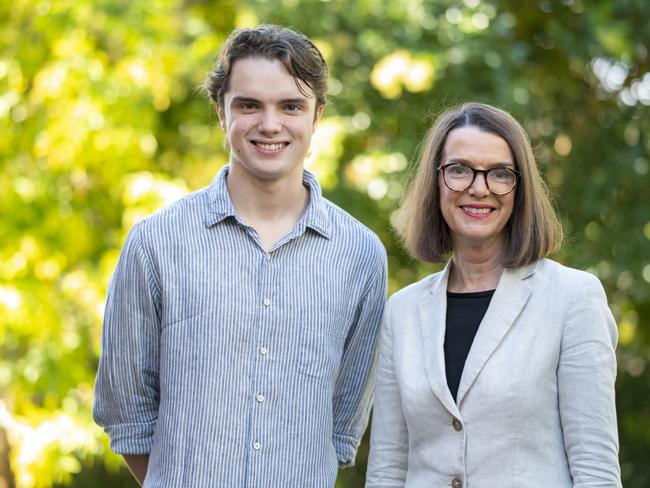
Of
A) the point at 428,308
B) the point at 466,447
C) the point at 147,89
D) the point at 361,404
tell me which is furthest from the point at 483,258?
the point at 147,89

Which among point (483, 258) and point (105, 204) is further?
point (105, 204)

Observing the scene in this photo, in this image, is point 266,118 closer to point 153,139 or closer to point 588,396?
point 588,396

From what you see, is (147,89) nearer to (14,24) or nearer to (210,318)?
(14,24)

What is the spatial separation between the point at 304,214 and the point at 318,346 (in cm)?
41

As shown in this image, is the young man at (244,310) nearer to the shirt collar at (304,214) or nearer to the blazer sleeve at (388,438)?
the shirt collar at (304,214)

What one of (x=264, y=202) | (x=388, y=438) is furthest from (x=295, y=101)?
(x=388, y=438)

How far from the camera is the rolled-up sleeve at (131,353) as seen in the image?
3.24m

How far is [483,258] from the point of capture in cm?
303

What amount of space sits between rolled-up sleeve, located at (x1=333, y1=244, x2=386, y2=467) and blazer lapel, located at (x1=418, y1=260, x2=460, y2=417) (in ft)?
1.17

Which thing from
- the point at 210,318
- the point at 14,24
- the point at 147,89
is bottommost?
the point at 210,318

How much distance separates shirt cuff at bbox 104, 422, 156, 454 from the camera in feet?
10.8

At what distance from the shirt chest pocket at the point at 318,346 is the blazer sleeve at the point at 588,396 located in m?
0.73

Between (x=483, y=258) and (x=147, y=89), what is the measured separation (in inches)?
172

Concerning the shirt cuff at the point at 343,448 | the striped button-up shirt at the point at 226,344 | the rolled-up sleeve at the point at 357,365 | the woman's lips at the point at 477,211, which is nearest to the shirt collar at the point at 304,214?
the striped button-up shirt at the point at 226,344
